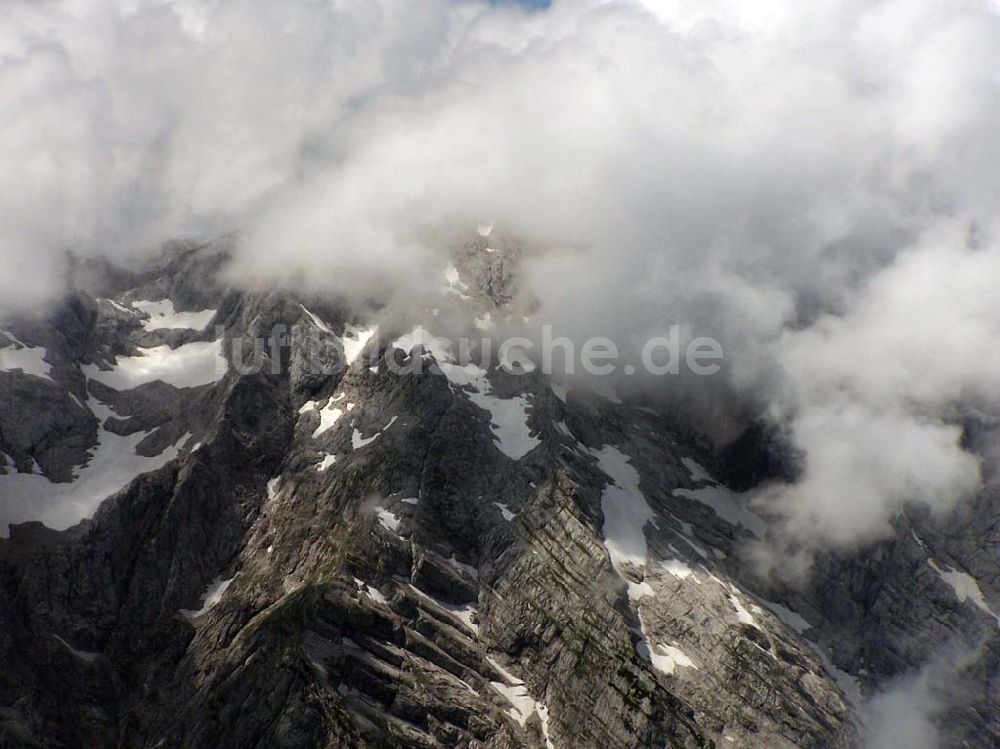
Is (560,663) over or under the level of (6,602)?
over

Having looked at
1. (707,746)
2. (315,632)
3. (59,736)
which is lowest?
(59,736)

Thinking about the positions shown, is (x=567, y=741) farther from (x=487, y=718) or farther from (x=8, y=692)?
(x=8, y=692)

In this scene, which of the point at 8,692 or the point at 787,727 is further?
the point at 787,727

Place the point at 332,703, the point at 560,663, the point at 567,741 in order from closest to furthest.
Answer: the point at 332,703 < the point at 567,741 < the point at 560,663

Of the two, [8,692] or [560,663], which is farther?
[560,663]

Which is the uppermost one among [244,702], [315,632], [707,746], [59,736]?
[707,746]

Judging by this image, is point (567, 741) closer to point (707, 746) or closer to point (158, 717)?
point (707, 746)

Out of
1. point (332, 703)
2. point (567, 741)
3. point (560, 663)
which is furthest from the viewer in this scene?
point (560, 663)

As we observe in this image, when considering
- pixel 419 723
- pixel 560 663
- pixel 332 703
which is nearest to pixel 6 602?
pixel 332 703

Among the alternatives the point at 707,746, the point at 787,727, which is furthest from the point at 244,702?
the point at 787,727
